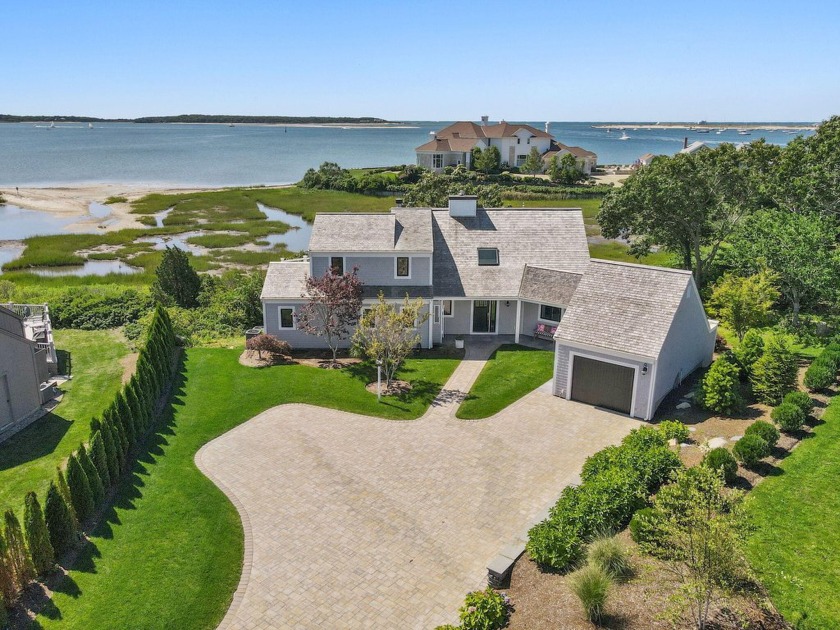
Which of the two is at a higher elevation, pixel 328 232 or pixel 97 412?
pixel 328 232

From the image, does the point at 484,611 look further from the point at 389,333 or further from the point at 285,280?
the point at 285,280

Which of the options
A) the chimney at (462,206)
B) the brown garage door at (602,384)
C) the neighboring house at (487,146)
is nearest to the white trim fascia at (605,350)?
the brown garage door at (602,384)

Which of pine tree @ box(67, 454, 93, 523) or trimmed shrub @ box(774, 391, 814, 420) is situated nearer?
pine tree @ box(67, 454, 93, 523)

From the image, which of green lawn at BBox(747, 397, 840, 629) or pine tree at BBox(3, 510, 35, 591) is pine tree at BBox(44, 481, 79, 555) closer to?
pine tree at BBox(3, 510, 35, 591)

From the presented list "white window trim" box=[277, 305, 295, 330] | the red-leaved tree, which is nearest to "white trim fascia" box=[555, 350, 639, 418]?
the red-leaved tree

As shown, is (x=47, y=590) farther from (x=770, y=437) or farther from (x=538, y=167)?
(x=538, y=167)

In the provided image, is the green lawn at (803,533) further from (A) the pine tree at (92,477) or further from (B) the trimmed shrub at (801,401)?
(A) the pine tree at (92,477)

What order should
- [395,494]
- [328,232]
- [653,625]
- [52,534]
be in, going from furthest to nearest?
[328,232]
[395,494]
[52,534]
[653,625]

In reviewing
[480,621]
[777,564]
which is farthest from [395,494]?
[777,564]
